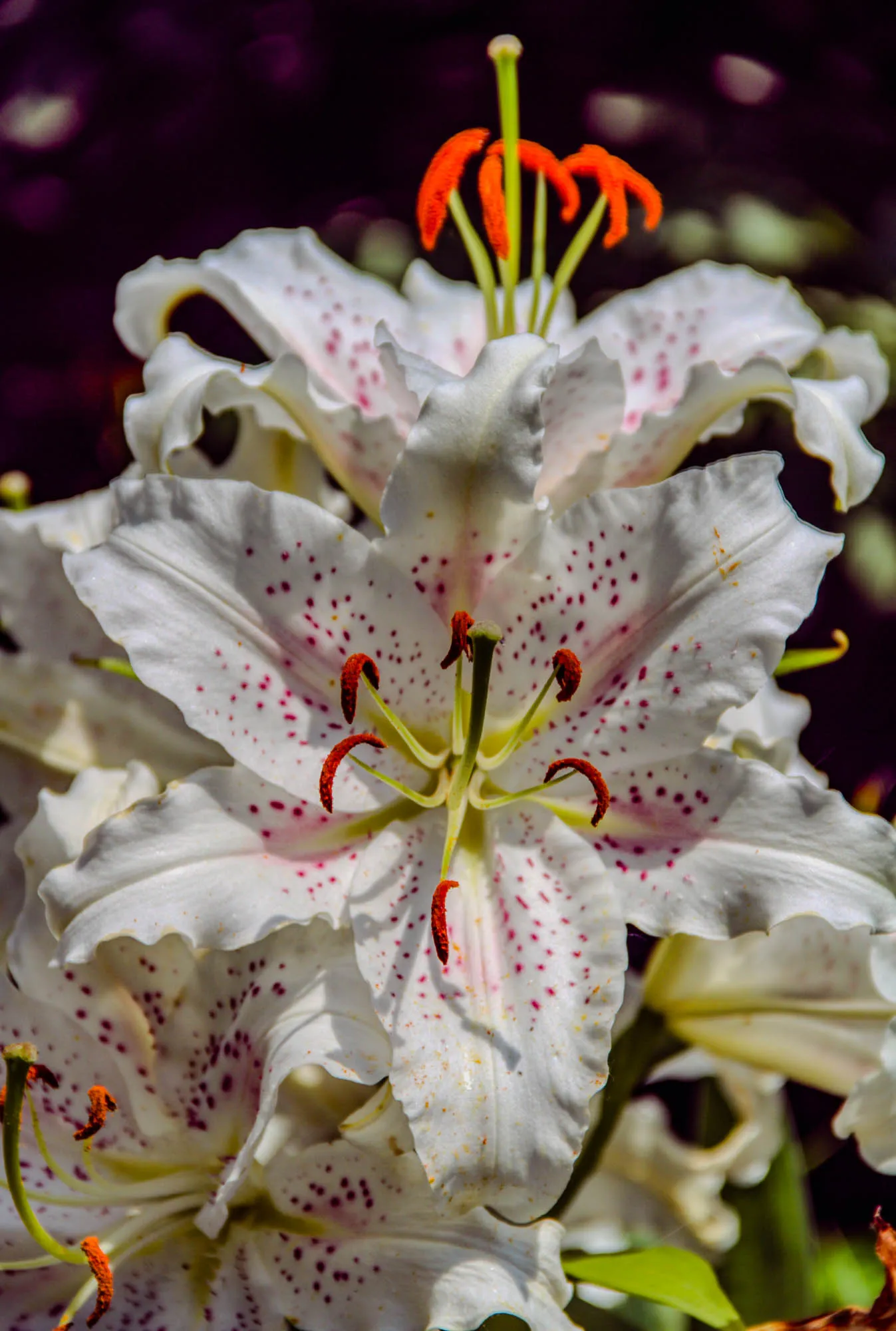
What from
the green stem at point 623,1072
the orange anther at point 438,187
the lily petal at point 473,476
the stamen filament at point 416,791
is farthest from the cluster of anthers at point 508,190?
the green stem at point 623,1072

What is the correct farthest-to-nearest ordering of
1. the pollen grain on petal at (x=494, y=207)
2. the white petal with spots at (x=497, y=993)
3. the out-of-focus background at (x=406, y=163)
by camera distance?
the out-of-focus background at (x=406, y=163) < the pollen grain on petal at (x=494, y=207) < the white petal with spots at (x=497, y=993)

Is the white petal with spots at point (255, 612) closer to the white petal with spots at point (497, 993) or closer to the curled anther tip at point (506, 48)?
the white petal with spots at point (497, 993)

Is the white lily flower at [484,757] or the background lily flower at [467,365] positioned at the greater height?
the background lily flower at [467,365]

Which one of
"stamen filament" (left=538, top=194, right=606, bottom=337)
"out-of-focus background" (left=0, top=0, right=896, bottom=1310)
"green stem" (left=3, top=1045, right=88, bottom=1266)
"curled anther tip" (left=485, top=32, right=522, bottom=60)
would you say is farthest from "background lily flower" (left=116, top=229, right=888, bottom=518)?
"out-of-focus background" (left=0, top=0, right=896, bottom=1310)

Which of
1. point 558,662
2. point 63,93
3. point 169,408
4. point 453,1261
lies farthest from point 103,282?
point 453,1261

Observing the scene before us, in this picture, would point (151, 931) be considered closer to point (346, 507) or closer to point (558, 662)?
point (558, 662)

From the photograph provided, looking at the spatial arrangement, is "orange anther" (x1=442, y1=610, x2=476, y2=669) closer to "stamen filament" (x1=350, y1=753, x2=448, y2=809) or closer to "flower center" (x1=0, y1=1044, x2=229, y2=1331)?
"stamen filament" (x1=350, y1=753, x2=448, y2=809)

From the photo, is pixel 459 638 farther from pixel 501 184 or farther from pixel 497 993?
pixel 501 184
